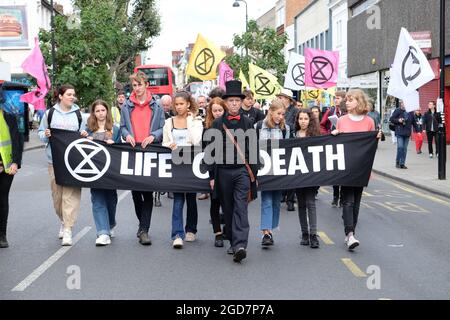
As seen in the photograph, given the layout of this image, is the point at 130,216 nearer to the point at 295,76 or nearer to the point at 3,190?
the point at 3,190

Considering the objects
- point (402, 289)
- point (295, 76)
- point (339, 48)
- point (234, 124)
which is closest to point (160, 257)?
point (234, 124)

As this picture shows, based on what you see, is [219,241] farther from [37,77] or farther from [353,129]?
[37,77]

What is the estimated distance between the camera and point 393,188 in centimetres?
1569

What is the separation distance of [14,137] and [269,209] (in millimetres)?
3154

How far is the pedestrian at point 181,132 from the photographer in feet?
29.0

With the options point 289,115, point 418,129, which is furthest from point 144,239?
point 418,129

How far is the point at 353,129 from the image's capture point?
919cm

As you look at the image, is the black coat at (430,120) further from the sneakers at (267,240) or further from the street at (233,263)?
the sneakers at (267,240)

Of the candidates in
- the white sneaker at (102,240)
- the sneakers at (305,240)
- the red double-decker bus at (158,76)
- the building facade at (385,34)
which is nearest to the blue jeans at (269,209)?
the sneakers at (305,240)

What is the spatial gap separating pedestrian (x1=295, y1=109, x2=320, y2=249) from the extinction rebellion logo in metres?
2.39

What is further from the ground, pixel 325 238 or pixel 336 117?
pixel 336 117

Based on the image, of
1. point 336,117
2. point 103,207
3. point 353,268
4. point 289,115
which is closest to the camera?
point 353,268

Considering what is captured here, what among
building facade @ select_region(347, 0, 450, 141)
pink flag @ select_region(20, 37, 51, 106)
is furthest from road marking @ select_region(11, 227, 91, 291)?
building facade @ select_region(347, 0, 450, 141)
